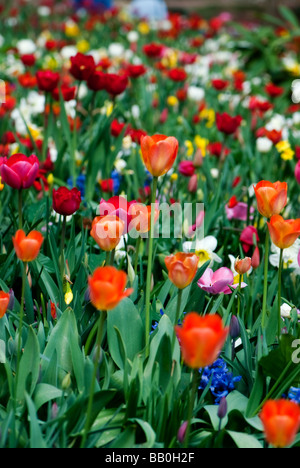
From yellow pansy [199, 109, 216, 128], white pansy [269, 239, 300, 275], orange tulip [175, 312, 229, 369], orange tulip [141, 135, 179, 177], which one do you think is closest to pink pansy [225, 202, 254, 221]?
white pansy [269, 239, 300, 275]

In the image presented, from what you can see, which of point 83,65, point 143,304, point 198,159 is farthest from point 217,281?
point 83,65

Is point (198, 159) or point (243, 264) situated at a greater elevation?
point (198, 159)

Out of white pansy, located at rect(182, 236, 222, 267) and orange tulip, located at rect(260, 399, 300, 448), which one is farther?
white pansy, located at rect(182, 236, 222, 267)

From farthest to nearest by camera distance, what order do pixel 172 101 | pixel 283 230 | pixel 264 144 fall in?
pixel 172 101 < pixel 264 144 < pixel 283 230

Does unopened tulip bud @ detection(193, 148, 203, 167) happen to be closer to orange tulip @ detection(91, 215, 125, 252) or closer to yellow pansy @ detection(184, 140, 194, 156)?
yellow pansy @ detection(184, 140, 194, 156)

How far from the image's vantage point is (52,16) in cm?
702

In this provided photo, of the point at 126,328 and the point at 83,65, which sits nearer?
the point at 126,328

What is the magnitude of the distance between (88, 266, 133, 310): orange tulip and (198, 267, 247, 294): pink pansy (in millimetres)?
464

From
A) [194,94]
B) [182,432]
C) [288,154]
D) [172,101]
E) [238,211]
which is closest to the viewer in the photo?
[182,432]

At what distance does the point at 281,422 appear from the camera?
0.82 meters

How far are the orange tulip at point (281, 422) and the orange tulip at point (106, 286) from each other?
9.7 inches

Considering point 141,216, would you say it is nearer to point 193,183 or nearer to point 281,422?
point 281,422

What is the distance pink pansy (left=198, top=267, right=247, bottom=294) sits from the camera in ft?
4.32

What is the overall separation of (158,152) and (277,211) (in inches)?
9.8
